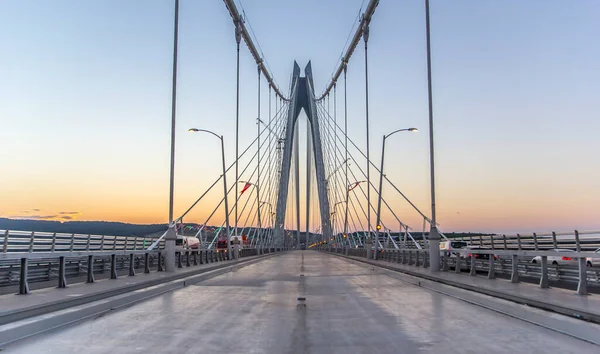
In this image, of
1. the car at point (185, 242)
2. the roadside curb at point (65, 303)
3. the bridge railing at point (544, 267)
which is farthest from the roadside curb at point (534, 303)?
the car at point (185, 242)

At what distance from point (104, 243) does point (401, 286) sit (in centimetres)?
1650

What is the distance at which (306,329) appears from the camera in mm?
8570

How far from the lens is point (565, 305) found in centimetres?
964

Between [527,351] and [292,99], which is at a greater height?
[292,99]

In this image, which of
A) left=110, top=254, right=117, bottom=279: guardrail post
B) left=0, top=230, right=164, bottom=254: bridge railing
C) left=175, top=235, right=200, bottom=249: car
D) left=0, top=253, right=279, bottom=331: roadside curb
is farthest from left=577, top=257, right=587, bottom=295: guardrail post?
left=175, top=235, right=200, bottom=249: car

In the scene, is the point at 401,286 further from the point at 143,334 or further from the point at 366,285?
the point at 143,334

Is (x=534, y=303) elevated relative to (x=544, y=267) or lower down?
lower down

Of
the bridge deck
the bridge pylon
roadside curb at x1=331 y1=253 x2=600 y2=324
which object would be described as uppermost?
the bridge pylon

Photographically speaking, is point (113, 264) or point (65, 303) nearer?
point (65, 303)

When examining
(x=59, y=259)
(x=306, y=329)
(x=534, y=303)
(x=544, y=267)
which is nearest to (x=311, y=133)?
(x=59, y=259)

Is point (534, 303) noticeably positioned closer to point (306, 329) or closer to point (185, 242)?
point (306, 329)

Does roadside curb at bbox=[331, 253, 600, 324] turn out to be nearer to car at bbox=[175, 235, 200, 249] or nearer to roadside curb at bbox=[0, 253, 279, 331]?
roadside curb at bbox=[0, 253, 279, 331]

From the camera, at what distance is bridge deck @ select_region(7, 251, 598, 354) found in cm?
705

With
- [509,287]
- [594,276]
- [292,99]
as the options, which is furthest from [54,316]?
[292,99]
